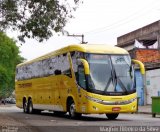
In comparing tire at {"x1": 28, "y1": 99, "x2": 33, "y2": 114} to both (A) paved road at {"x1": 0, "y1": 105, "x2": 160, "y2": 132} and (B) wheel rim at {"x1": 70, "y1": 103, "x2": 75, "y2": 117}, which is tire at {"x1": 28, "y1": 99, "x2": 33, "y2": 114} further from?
(A) paved road at {"x1": 0, "y1": 105, "x2": 160, "y2": 132}

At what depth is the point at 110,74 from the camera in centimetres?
2334

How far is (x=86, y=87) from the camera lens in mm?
23031

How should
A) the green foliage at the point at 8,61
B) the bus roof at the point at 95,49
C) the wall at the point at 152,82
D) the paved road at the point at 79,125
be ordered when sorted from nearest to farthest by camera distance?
the paved road at the point at 79,125
the bus roof at the point at 95,49
the wall at the point at 152,82
the green foliage at the point at 8,61

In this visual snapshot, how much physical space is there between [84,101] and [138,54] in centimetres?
2874

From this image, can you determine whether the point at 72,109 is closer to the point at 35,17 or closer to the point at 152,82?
the point at 35,17

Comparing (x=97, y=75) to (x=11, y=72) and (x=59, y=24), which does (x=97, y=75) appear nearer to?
(x=59, y=24)

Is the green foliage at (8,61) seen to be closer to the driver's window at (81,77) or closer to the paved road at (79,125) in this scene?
the driver's window at (81,77)

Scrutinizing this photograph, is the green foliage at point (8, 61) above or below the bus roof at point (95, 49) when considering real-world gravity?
above

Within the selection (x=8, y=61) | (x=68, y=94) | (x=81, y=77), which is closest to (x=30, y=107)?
(x=68, y=94)

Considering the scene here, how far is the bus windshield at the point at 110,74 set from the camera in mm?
23016

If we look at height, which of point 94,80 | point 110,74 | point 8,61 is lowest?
point 94,80

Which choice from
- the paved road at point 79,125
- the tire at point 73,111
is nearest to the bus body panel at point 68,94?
the tire at point 73,111

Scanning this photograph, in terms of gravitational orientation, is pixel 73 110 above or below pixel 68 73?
below

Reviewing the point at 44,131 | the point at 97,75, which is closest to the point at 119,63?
the point at 97,75
